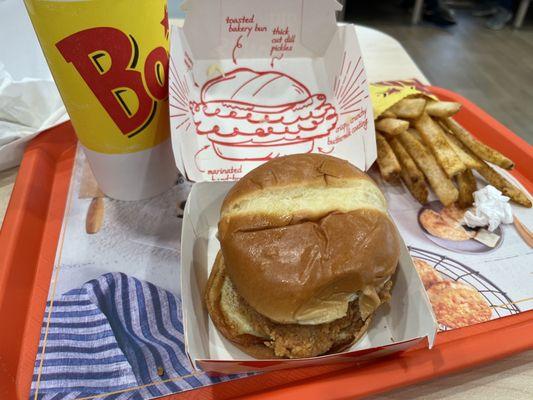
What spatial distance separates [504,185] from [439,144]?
28cm

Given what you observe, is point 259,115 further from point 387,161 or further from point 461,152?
point 461,152

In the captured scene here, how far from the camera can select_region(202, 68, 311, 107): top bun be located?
147 centimetres

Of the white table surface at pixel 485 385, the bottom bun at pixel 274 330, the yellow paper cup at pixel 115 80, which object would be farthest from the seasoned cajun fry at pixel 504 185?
the yellow paper cup at pixel 115 80

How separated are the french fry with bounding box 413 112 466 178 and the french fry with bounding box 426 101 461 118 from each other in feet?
0.08

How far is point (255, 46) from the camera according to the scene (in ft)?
4.87

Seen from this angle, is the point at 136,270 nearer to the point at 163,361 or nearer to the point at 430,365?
the point at 163,361

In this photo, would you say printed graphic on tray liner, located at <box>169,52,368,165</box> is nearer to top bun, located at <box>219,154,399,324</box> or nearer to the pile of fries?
the pile of fries

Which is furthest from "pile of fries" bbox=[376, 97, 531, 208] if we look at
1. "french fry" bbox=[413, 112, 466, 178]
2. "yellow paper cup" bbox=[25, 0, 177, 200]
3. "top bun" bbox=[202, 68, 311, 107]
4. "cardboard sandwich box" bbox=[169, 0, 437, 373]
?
"yellow paper cup" bbox=[25, 0, 177, 200]

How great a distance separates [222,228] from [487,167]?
1065 mm

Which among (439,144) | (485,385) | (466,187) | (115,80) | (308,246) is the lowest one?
(485,385)

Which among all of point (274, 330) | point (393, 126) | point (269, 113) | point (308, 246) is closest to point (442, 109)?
point (393, 126)

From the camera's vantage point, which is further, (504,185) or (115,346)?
(504,185)

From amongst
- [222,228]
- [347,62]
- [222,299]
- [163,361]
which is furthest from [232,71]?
[163,361]

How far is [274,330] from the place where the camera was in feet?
3.22
